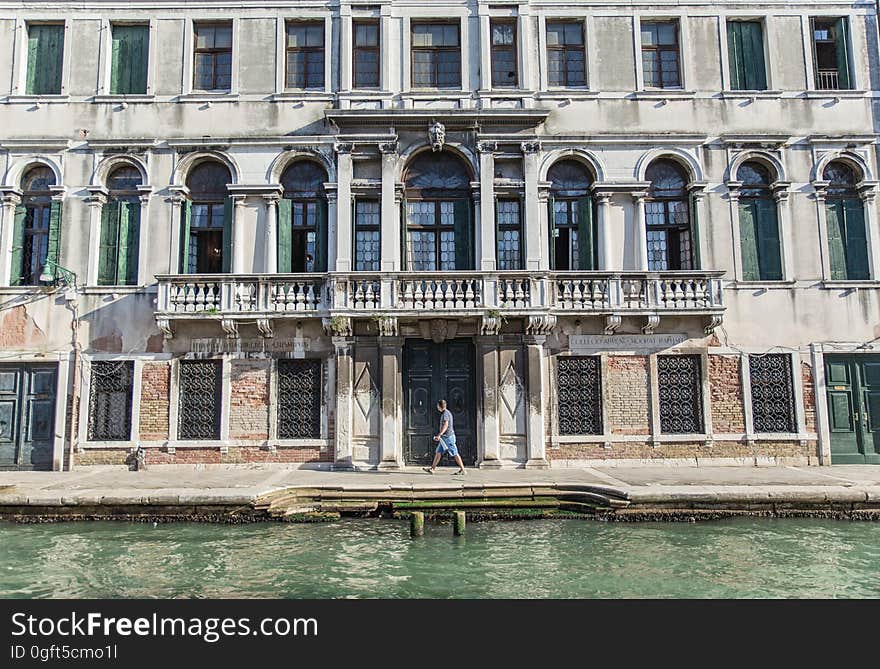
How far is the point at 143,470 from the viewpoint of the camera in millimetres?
14195

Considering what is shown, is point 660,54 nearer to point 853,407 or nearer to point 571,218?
point 571,218

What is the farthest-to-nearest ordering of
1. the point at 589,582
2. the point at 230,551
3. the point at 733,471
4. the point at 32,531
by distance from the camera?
the point at 733,471 → the point at 32,531 → the point at 230,551 → the point at 589,582

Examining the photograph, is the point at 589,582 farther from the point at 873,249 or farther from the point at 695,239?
the point at 873,249

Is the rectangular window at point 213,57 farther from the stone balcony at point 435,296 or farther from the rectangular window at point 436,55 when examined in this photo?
the stone balcony at point 435,296

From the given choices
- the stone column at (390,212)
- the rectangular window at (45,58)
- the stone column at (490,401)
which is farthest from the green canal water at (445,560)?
the rectangular window at (45,58)

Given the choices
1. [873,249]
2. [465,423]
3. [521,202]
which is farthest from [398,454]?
[873,249]

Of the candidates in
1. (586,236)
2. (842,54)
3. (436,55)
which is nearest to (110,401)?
(436,55)

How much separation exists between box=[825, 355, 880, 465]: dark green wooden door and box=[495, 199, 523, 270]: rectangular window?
23.7 ft

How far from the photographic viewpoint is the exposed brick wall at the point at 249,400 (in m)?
14.5

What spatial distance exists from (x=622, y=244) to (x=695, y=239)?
1652 mm

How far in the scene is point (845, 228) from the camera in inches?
601

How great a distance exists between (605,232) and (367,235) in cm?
533

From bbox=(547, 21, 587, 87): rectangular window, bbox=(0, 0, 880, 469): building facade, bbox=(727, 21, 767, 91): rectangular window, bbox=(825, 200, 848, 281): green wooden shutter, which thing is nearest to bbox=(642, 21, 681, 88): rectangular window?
bbox=(0, 0, 880, 469): building facade

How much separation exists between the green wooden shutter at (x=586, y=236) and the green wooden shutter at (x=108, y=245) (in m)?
10.4
